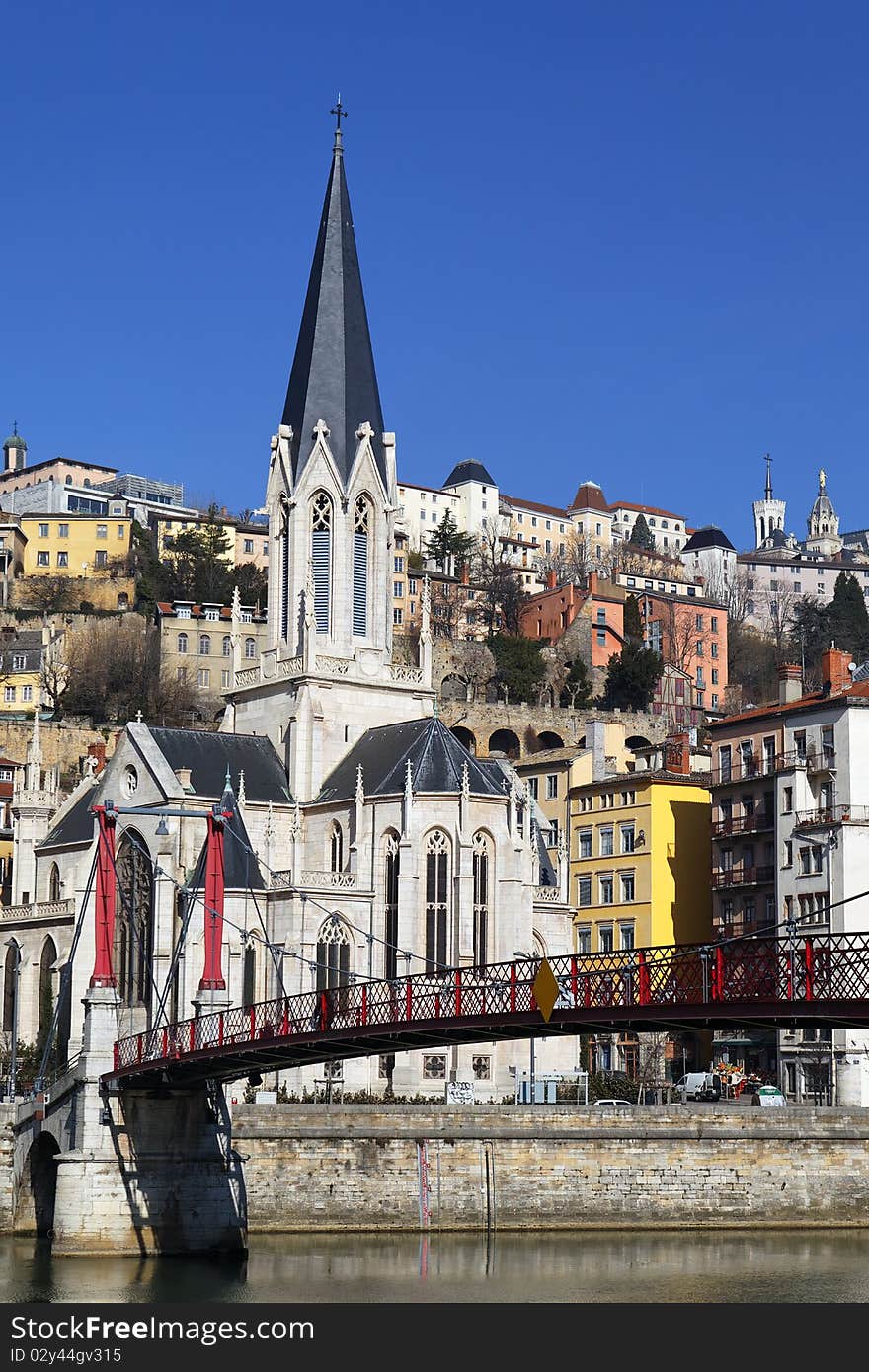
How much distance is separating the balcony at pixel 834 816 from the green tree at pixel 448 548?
84234 millimetres

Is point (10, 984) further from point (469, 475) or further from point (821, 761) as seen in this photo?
point (469, 475)

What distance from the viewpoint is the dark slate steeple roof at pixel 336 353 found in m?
83.8

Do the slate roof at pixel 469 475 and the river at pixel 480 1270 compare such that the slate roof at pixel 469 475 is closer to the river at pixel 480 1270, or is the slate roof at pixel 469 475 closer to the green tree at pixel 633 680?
the green tree at pixel 633 680

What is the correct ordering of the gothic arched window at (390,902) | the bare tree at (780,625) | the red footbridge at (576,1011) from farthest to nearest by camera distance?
the bare tree at (780,625)
the gothic arched window at (390,902)
the red footbridge at (576,1011)

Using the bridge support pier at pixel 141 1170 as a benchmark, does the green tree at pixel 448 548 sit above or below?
above

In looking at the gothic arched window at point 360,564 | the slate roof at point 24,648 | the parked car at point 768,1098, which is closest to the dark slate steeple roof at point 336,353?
the gothic arched window at point 360,564

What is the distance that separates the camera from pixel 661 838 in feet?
291

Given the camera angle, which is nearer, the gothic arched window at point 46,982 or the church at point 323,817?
the church at point 323,817

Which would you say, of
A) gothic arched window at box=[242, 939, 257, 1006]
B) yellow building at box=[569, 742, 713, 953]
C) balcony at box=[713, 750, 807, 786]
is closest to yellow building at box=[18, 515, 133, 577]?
yellow building at box=[569, 742, 713, 953]

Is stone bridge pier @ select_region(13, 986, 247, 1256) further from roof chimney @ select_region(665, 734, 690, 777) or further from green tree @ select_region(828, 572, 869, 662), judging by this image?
green tree @ select_region(828, 572, 869, 662)

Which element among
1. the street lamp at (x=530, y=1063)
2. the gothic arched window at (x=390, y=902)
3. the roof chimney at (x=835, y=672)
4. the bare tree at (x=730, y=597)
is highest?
the bare tree at (x=730, y=597)

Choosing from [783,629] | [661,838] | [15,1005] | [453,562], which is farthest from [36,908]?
[783,629]

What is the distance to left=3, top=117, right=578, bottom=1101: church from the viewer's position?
73250 millimetres
